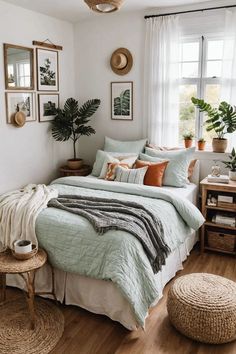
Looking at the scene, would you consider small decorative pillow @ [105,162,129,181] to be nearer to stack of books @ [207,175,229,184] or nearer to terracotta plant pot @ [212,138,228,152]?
stack of books @ [207,175,229,184]

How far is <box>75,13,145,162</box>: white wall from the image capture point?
4391 millimetres

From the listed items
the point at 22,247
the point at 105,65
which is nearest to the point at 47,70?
the point at 105,65

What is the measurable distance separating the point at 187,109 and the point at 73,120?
1.45 m

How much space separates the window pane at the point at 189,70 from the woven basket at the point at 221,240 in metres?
1.81

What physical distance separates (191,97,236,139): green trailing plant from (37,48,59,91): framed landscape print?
5.79ft

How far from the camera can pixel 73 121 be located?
4.65m

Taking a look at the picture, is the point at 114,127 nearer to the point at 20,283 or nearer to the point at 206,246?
the point at 206,246

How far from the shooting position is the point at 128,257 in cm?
245

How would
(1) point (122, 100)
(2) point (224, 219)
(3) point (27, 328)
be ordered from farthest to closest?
(1) point (122, 100)
(2) point (224, 219)
(3) point (27, 328)

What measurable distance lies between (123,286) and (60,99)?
3013 millimetres

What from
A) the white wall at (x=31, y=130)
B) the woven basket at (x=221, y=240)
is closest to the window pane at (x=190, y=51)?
the white wall at (x=31, y=130)

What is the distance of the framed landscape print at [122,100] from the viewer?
4.53m

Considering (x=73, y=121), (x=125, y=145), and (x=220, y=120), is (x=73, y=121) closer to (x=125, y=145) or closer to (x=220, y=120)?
(x=125, y=145)

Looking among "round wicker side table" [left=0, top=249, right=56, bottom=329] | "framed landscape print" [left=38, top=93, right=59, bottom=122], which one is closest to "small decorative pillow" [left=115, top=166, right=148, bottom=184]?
"framed landscape print" [left=38, top=93, right=59, bottom=122]
